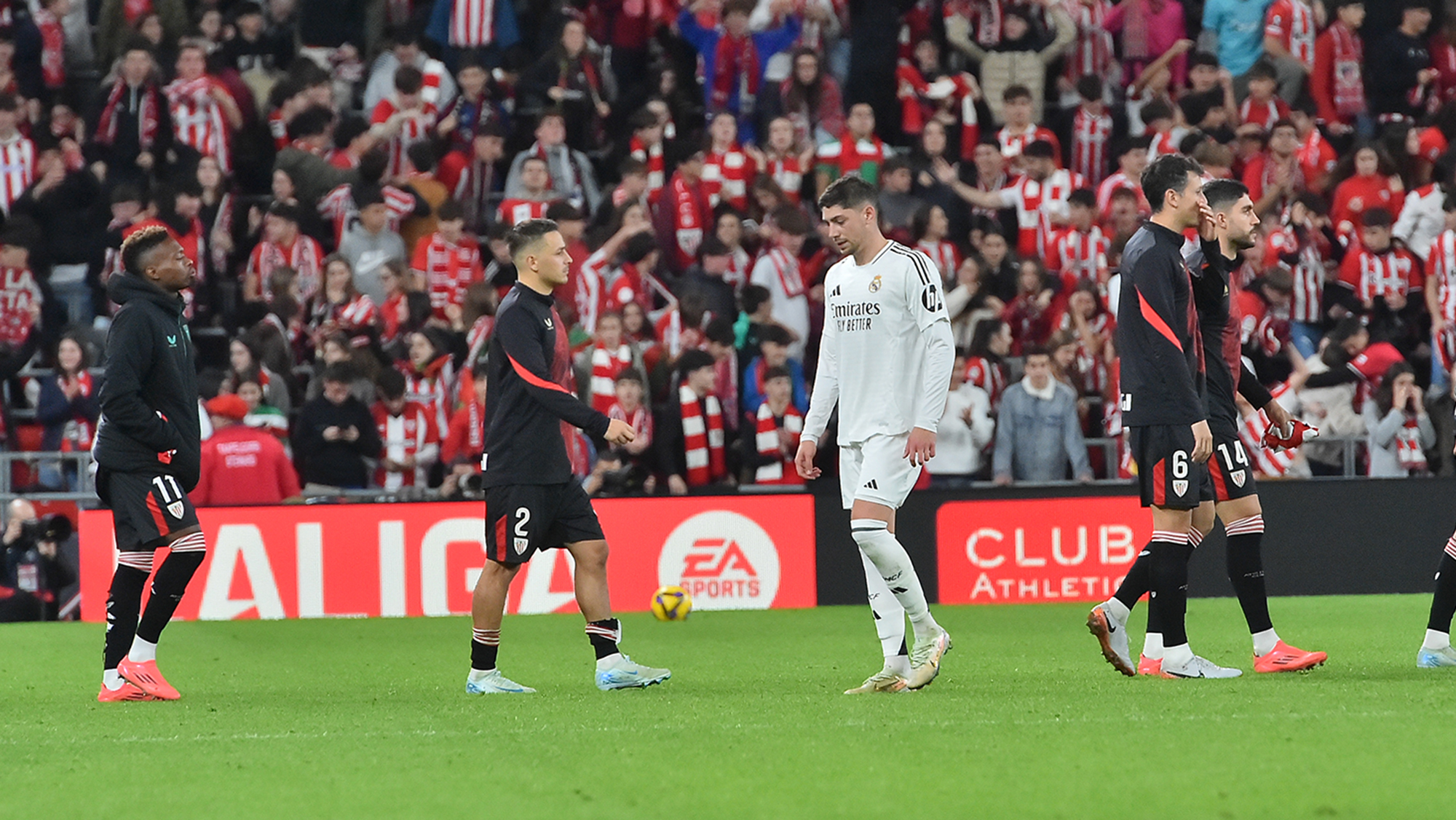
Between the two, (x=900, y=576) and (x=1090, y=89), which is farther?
(x=1090, y=89)

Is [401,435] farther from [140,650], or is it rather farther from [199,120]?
[140,650]

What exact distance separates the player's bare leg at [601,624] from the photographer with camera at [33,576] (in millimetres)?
7645

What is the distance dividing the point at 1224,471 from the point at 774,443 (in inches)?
270

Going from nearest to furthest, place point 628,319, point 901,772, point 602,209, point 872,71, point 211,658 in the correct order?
point 901,772 → point 211,658 → point 628,319 → point 602,209 → point 872,71

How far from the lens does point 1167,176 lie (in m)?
8.28

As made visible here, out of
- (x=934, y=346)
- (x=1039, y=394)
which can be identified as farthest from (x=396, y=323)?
(x=934, y=346)

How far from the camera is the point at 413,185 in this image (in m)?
18.2

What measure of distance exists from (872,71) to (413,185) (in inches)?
201

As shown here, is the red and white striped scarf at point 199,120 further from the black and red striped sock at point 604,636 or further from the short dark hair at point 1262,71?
the black and red striped sock at point 604,636

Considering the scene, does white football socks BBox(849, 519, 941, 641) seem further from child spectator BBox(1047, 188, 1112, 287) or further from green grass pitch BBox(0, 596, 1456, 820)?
child spectator BBox(1047, 188, 1112, 287)

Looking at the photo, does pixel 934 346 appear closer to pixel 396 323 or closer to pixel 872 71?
pixel 396 323

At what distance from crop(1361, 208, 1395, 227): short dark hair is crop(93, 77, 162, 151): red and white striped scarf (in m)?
12.1

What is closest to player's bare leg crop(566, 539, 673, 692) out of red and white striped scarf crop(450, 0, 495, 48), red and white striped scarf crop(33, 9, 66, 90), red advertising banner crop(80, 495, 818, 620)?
red advertising banner crop(80, 495, 818, 620)

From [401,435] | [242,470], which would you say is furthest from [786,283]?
[242,470]
